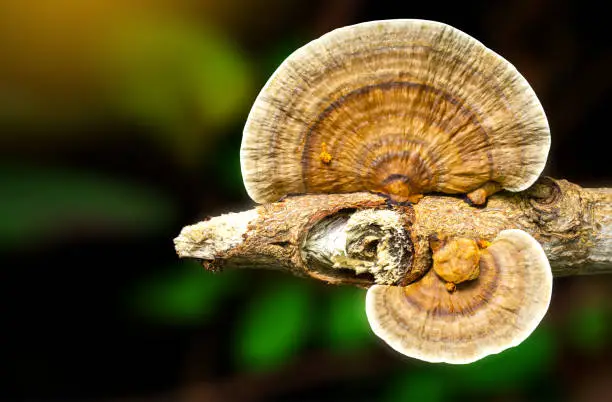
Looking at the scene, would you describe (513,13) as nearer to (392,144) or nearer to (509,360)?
(509,360)

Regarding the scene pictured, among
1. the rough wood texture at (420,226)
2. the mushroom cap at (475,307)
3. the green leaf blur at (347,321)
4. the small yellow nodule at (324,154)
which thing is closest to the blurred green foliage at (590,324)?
the green leaf blur at (347,321)

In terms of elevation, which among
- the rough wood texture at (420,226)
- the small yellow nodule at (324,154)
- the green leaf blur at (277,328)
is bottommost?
the green leaf blur at (277,328)

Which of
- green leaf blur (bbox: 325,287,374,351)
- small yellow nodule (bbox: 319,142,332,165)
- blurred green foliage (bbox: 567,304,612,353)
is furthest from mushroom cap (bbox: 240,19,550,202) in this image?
blurred green foliage (bbox: 567,304,612,353)

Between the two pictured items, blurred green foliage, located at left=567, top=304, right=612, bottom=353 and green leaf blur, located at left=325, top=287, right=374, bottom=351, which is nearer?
green leaf blur, located at left=325, top=287, right=374, bottom=351

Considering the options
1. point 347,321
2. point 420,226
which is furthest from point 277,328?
point 420,226

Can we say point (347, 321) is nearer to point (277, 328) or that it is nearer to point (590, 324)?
point (277, 328)

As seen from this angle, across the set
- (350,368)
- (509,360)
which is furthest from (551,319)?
(350,368)

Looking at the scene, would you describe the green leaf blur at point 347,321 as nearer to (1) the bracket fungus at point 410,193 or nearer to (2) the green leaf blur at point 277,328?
(2) the green leaf blur at point 277,328

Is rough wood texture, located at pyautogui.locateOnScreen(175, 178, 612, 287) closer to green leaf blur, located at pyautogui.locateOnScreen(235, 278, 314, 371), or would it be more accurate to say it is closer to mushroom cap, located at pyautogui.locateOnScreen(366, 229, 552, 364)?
mushroom cap, located at pyautogui.locateOnScreen(366, 229, 552, 364)
